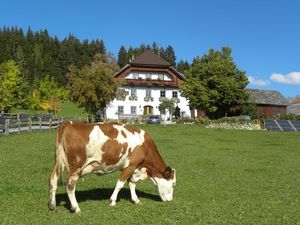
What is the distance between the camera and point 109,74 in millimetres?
57844

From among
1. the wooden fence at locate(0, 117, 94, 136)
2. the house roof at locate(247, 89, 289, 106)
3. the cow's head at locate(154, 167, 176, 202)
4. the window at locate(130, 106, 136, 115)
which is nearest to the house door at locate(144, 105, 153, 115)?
the window at locate(130, 106, 136, 115)

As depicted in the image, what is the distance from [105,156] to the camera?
9.32 meters

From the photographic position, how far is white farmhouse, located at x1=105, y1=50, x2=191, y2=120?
8119cm

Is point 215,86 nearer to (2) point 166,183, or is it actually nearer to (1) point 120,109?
(1) point 120,109

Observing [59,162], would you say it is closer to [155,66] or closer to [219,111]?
[219,111]

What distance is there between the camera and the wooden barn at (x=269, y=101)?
91.4 metres

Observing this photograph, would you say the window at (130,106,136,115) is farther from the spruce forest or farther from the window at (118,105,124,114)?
the spruce forest

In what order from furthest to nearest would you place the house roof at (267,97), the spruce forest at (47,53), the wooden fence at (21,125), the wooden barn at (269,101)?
the spruce forest at (47,53)
the house roof at (267,97)
the wooden barn at (269,101)
the wooden fence at (21,125)

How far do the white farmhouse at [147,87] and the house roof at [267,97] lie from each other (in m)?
17.4

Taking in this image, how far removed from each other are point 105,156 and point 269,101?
8830 centimetres

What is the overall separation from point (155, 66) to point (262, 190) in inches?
2807

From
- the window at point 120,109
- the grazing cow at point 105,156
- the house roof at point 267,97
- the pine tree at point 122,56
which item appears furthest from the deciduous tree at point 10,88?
the pine tree at point 122,56

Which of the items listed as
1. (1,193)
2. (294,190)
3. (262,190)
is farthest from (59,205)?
(294,190)

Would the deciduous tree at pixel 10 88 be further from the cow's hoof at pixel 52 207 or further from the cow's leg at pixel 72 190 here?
the cow's leg at pixel 72 190
